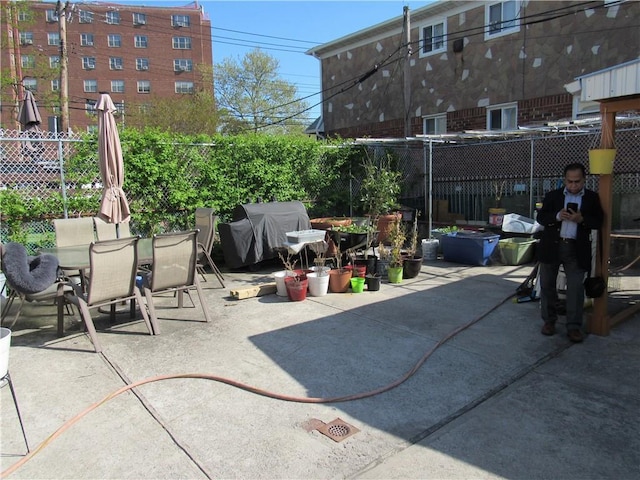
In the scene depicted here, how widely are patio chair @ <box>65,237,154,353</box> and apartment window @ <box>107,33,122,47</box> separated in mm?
54253

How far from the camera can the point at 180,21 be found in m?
51.8

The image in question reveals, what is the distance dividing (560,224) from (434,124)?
10.9 m

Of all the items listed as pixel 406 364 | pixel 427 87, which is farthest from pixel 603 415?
pixel 427 87

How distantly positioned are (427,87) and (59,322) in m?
12.9

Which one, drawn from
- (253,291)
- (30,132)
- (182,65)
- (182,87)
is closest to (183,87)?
(182,87)

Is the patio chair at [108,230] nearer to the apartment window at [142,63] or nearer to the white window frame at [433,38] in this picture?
the white window frame at [433,38]

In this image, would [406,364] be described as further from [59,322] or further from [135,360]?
[59,322]

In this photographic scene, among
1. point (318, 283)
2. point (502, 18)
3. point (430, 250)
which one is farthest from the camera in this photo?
point (502, 18)

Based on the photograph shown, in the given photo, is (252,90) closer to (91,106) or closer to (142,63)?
(91,106)

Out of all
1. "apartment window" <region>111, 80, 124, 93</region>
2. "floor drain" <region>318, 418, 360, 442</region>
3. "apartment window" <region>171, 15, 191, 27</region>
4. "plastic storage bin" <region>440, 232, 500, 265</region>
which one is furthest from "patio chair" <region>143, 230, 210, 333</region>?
"apartment window" <region>171, 15, 191, 27</region>

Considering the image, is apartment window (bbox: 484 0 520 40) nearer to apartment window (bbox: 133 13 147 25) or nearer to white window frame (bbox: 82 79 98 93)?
white window frame (bbox: 82 79 98 93)

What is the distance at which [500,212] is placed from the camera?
9734mm

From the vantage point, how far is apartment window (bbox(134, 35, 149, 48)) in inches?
1996

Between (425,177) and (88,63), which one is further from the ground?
(88,63)
